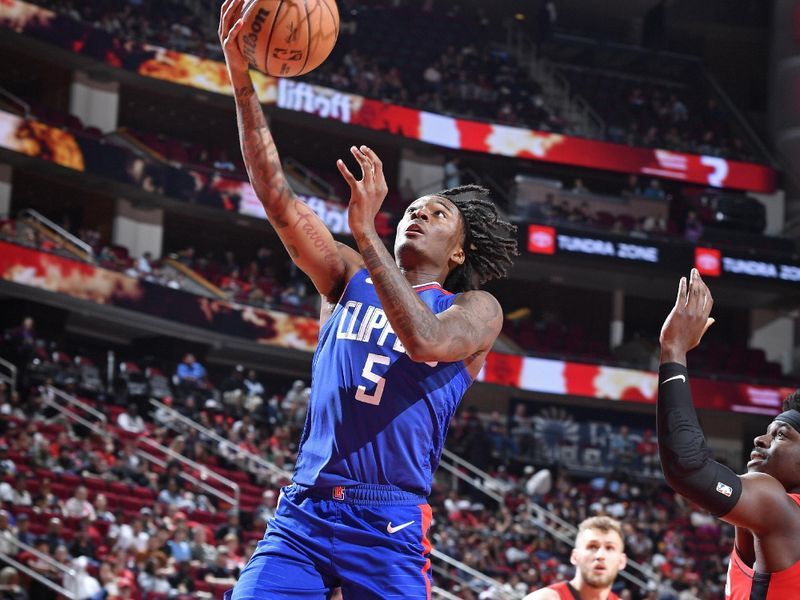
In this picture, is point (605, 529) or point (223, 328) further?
point (223, 328)

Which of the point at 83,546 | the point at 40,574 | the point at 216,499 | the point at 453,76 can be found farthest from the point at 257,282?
the point at 40,574

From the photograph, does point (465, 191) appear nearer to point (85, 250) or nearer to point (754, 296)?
point (85, 250)

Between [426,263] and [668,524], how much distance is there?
19861mm

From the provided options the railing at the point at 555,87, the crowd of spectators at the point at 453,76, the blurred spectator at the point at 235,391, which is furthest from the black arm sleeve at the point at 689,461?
the railing at the point at 555,87

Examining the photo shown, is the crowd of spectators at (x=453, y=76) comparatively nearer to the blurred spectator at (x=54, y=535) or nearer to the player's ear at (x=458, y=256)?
the blurred spectator at (x=54, y=535)

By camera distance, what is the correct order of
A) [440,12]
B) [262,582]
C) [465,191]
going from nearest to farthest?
1. [262,582]
2. [465,191]
3. [440,12]

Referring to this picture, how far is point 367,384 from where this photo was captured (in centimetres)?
→ 411

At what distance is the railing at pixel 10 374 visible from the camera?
1813cm

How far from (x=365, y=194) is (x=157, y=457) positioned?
14965 millimetres

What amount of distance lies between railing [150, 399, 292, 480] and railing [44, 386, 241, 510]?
0.58 meters

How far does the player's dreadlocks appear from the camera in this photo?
470cm

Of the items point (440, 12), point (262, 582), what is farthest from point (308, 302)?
point (262, 582)

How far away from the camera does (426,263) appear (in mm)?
4488

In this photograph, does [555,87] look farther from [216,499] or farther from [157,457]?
[216,499]
